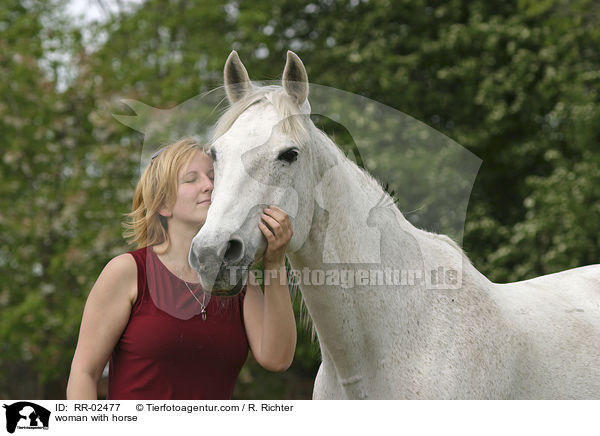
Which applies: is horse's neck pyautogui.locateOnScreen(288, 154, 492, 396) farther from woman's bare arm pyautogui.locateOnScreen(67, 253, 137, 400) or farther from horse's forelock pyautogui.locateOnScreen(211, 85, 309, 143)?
woman's bare arm pyautogui.locateOnScreen(67, 253, 137, 400)

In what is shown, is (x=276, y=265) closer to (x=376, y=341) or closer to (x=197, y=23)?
(x=376, y=341)

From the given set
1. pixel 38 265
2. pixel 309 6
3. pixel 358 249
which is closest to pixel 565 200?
pixel 309 6

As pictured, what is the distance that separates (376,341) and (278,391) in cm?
960

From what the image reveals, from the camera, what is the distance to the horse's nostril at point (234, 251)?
213 centimetres

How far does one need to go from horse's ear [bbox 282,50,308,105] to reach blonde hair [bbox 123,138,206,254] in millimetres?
440

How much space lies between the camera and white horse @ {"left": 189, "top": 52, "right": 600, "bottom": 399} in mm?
2295

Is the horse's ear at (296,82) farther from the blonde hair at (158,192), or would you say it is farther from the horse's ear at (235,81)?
the blonde hair at (158,192)

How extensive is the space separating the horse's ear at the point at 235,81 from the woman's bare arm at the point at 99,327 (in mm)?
892

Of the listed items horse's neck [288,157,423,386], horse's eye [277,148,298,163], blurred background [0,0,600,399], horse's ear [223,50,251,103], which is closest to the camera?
horse's eye [277,148,298,163]
